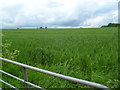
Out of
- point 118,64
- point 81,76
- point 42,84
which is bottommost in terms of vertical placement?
point 42,84

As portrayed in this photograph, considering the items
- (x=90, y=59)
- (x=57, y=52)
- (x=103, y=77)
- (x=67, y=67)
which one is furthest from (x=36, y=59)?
(x=103, y=77)

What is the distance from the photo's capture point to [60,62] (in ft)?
9.17

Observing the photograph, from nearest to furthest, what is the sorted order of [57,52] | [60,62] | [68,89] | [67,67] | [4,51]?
[68,89] → [67,67] → [60,62] → [57,52] → [4,51]

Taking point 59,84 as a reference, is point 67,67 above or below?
above

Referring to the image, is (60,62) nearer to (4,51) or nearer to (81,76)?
(81,76)

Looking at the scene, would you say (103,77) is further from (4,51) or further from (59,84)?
(4,51)

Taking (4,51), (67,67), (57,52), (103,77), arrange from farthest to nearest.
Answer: (4,51)
(57,52)
(67,67)
(103,77)

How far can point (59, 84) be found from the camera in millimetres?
2434

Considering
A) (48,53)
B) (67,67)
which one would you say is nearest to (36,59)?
(48,53)

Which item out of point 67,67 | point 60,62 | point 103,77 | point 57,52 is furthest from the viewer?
point 57,52

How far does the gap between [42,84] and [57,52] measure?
78 centimetres

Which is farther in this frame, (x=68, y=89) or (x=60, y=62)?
(x=60, y=62)

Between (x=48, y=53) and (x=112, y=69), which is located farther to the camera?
(x=48, y=53)

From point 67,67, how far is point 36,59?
106cm
